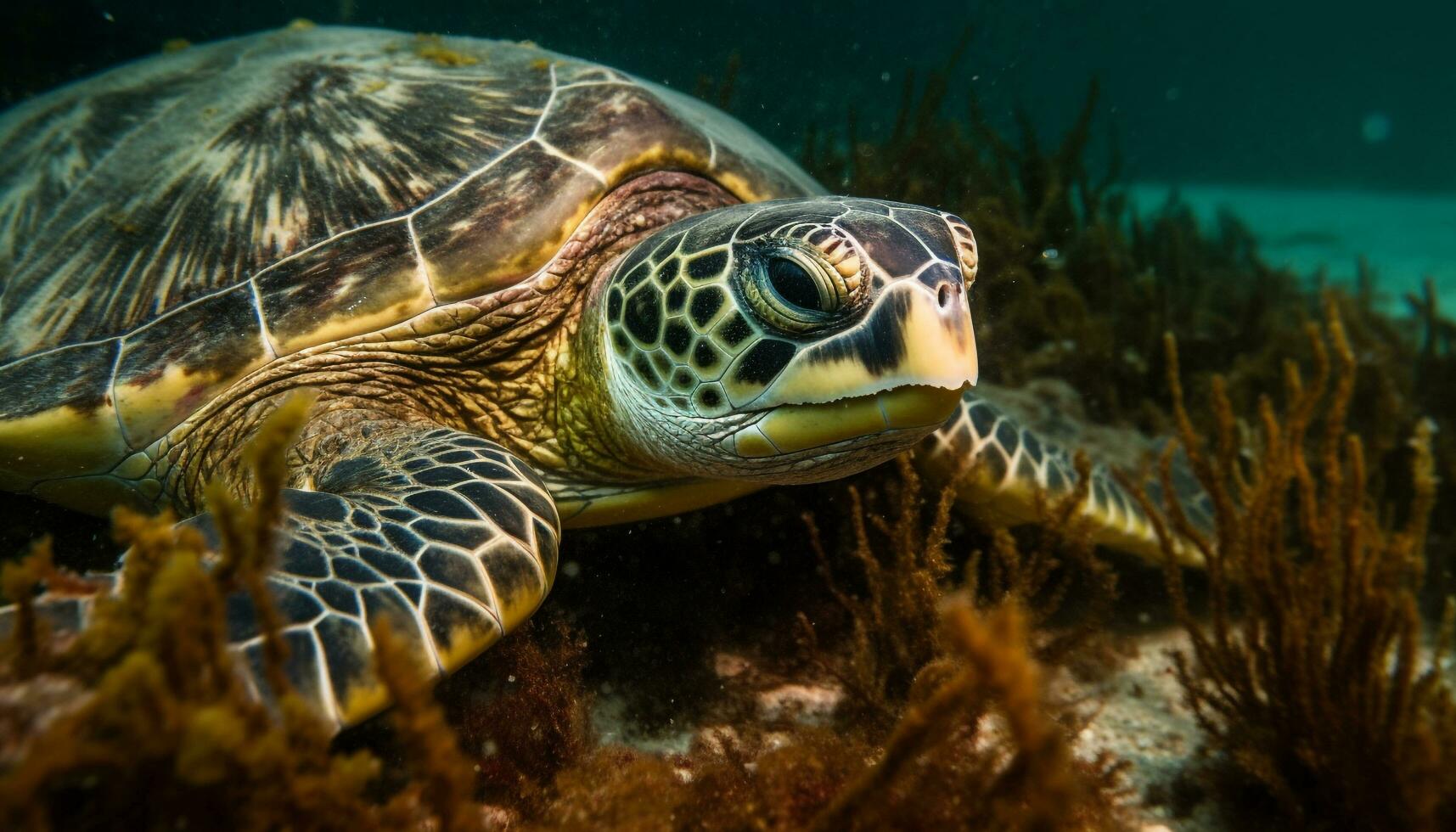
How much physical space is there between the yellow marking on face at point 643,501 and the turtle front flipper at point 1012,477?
0.62m

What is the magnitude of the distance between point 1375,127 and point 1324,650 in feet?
129

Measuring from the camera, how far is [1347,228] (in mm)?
16703

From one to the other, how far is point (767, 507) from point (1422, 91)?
41267 mm

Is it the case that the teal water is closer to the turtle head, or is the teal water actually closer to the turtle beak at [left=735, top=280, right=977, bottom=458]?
the turtle head

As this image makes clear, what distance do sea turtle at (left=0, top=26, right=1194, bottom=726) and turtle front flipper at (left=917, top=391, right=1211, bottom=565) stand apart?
0.02 meters

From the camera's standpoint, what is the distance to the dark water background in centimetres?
816

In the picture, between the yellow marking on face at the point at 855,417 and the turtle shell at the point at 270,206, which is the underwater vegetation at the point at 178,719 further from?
the turtle shell at the point at 270,206

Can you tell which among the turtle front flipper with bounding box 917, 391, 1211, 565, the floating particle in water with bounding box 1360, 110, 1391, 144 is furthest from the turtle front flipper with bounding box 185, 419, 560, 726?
the floating particle in water with bounding box 1360, 110, 1391, 144

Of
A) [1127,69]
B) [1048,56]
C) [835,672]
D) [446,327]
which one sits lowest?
[835,672]

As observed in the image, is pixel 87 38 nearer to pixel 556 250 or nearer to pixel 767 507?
pixel 556 250

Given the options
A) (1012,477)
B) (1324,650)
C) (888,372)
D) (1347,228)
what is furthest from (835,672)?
(1347,228)

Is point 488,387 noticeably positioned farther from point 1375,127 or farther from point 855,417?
point 1375,127

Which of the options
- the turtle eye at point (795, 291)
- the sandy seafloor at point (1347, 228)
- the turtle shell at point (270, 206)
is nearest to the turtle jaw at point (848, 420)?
the turtle eye at point (795, 291)

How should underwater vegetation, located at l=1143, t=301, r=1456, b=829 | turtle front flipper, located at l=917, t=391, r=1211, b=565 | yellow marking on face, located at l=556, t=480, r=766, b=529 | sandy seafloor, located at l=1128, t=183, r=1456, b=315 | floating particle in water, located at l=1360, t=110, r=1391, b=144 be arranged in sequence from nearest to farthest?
underwater vegetation, located at l=1143, t=301, r=1456, b=829 < yellow marking on face, located at l=556, t=480, r=766, b=529 < turtle front flipper, located at l=917, t=391, r=1211, b=565 < sandy seafloor, located at l=1128, t=183, r=1456, b=315 < floating particle in water, located at l=1360, t=110, r=1391, b=144
